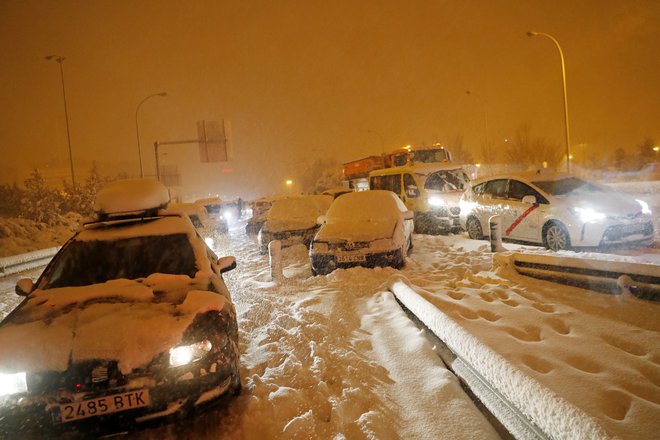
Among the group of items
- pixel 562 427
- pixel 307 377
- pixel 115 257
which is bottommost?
pixel 307 377

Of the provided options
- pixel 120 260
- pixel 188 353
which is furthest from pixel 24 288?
pixel 188 353

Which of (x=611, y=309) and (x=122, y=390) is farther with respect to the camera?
(x=611, y=309)

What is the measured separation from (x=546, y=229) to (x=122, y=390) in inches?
338

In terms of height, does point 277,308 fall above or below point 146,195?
below

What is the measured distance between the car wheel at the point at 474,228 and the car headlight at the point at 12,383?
34.4 feet

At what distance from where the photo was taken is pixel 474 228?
11406 mm

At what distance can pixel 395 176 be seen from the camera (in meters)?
15.6

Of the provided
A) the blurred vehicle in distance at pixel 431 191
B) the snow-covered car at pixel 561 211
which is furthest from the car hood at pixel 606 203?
the blurred vehicle in distance at pixel 431 191

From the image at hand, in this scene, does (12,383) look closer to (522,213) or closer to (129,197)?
(129,197)

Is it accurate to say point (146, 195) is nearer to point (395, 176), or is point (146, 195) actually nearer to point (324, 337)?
point (324, 337)

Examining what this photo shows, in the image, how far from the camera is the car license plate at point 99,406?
2.60m

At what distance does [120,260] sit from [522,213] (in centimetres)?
833

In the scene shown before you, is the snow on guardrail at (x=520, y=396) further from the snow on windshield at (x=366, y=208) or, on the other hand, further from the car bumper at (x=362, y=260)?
the snow on windshield at (x=366, y=208)

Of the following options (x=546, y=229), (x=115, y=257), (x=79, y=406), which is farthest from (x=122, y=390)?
(x=546, y=229)
